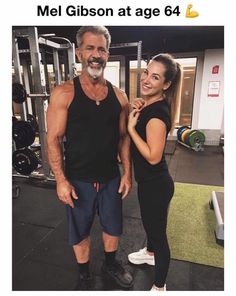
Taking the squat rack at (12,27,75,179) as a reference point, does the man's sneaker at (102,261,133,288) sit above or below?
below

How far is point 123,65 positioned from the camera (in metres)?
5.08

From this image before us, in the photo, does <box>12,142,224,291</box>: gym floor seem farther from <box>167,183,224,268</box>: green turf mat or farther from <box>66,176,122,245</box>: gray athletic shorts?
<box>66,176,122,245</box>: gray athletic shorts


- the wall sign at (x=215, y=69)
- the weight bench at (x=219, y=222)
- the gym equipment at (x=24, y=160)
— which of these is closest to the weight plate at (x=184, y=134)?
the wall sign at (x=215, y=69)

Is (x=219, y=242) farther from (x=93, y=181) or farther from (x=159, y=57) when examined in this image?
(x=159, y=57)

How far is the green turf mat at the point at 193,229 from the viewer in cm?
155

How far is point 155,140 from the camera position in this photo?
0.97 m

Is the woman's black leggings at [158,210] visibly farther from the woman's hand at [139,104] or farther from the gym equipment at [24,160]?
the gym equipment at [24,160]

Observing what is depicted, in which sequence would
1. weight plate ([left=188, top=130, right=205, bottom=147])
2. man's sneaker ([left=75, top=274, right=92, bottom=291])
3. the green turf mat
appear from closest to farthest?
1. man's sneaker ([left=75, top=274, right=92, bottom=291])
2. the green turf mat
3. weight plate ([left=188, top=130, right=205, bottom=147])

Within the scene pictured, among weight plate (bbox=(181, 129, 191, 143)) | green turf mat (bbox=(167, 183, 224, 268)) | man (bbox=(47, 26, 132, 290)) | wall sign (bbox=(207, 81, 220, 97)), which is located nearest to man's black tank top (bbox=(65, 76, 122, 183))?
man (bbox=(47, 26, 132, 290))

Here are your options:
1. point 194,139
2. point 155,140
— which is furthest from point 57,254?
→ point 194,139

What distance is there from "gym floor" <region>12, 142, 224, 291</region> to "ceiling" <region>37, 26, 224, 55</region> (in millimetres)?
1972

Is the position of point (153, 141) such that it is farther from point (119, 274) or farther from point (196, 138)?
point (196, 138)

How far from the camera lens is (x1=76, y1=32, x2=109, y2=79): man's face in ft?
Result: 3.51
